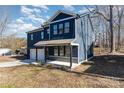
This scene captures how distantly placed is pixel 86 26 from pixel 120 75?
9365 mm

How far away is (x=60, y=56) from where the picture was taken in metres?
19.1

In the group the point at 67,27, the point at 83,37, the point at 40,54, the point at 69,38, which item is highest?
the point at 67,27

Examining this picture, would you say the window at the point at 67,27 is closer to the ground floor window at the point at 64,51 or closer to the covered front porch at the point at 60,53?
the covered front porch at the point at 60,53

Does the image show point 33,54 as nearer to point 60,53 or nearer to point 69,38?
point 60,53

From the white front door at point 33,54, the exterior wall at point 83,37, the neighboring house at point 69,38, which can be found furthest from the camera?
the white front door at point 33,54

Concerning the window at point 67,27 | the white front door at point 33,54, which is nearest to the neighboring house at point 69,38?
the window at point 67,27

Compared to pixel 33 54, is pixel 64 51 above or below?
above

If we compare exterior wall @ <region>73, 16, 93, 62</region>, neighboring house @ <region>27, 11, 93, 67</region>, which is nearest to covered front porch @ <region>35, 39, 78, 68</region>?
neighboring house @ <region>27, 11, 93, 67</region>

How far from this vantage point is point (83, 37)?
18.4 m

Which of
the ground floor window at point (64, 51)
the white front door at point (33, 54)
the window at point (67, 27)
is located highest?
the window at point (67, 27)

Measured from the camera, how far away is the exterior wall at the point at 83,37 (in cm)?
1725

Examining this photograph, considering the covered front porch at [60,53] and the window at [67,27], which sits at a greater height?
the window at [67,27]

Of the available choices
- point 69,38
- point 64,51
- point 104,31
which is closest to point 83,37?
point 69,38
